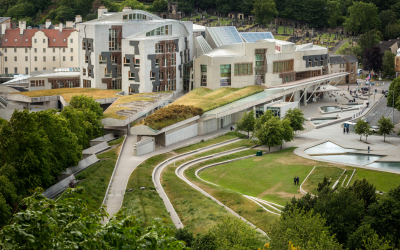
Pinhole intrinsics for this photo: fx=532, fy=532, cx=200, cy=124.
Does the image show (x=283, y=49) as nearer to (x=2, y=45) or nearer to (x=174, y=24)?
(x=174, y=24)

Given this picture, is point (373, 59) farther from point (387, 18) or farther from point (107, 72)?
point (107, 72)

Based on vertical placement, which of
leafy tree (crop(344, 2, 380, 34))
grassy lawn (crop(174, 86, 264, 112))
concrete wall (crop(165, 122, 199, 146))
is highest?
leafy tree (crop(344, 2, 380, 34))

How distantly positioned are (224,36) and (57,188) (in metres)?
72.5

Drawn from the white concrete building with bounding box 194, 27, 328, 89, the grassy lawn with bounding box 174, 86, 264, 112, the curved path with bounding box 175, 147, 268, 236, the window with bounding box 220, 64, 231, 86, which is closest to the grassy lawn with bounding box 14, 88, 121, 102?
the grassy lawn with bounding box 174, 86, 264, 112

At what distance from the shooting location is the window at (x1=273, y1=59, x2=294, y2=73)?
11281cm

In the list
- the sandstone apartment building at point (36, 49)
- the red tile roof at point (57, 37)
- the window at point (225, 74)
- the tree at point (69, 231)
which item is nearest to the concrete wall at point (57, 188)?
the tree at point (69, 231)

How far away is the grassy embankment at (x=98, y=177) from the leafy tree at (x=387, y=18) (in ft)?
493

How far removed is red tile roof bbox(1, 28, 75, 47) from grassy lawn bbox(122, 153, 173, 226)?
7190cm

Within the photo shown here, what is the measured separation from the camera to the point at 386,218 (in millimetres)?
43062

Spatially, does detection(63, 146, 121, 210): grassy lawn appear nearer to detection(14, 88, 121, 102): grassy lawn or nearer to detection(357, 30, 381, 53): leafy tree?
detection(14, 88, 121, 102): grassy lawn

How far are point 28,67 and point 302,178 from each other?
278 feet

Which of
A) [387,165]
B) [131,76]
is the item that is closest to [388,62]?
[131,76]

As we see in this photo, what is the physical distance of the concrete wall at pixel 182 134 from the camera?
78875 mm

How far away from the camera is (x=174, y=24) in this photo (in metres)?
109
